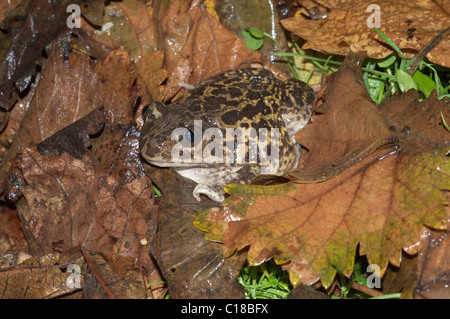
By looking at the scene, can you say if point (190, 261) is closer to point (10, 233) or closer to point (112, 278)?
point (112, 278)

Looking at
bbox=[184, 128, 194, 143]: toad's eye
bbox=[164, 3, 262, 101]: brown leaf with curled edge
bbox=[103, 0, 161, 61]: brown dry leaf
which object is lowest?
bbox=[184, 128, 194, 143]: toad's eye

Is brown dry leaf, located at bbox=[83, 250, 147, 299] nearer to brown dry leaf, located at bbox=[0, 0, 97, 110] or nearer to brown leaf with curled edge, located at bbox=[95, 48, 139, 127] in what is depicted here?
brown leaf with curled edge, located at bbox=[95, 48, 139, 127]

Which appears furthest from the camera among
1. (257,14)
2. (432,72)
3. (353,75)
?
(257,14)

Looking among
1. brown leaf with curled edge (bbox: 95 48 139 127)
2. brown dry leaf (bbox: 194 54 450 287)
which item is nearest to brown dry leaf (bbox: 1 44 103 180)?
brown leaf with curled edge (bbox: 95 48 139 127)

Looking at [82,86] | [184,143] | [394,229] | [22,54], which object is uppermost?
[22,54]

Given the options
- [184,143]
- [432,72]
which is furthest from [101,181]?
[432,72]

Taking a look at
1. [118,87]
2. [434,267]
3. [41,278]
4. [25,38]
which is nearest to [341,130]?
[434,267]
